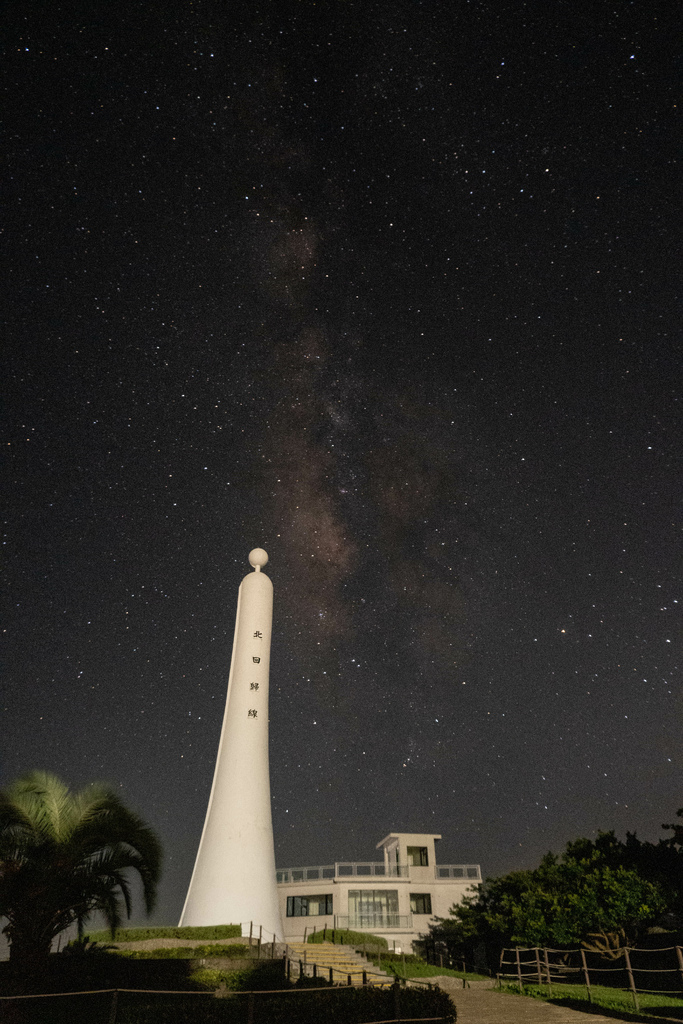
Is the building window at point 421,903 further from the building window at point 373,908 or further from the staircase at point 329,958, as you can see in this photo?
the staircase at point 329,958

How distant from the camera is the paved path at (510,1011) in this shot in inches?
604

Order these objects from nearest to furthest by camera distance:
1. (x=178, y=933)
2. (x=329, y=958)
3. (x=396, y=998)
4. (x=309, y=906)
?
(x=396, y=998)
(x=178, y=933)
(x=329, y=958)
(x=309, y=906)

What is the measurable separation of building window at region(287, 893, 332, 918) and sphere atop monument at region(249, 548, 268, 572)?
1942 cm

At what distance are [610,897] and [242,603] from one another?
20.6m

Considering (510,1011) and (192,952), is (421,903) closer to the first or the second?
(192,952)

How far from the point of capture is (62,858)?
14.6 meters

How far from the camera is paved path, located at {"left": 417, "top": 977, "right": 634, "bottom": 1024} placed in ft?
50.3

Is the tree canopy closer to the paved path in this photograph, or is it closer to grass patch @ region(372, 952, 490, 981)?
grass patch @ region(372, 952, 490, 981)

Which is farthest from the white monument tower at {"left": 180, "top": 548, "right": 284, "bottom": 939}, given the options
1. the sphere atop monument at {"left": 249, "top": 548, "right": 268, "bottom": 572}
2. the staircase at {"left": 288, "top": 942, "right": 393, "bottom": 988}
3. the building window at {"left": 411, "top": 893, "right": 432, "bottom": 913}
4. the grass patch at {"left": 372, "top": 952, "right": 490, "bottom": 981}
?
the building window at {"left": 411, "top": 893, "right": 432, "bottom": 913}

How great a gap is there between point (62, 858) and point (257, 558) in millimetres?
23217

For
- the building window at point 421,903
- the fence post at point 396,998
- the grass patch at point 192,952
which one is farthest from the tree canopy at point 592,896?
the fence post at point 396,998

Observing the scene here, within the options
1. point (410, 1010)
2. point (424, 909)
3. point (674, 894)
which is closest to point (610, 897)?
point (674, 894)

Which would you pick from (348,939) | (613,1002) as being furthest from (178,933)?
(613,1002)

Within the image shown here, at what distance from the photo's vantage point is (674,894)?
2684cm
